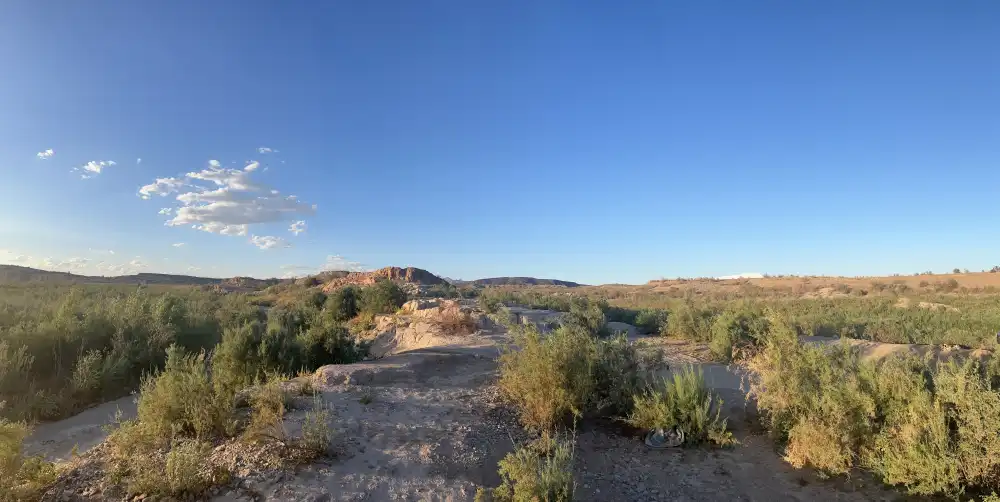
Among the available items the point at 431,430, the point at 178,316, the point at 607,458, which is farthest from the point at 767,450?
the point at 178,316

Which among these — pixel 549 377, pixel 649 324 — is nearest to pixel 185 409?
pixel 549 377

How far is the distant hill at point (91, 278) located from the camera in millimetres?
53547

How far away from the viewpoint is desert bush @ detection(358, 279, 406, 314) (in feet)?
65.1

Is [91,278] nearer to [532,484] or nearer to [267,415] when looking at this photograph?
[267,415]

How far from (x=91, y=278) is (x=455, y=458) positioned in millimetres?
79804

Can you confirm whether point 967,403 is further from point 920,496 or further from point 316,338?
point 316,338

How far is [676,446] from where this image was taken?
5.94 meters

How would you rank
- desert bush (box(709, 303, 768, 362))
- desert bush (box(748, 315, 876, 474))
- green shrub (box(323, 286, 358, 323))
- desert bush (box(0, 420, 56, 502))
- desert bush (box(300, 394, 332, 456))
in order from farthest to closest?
green shrub (box(323, 286, 358, 323))
desert bush (box(709, 303, 768, 362))
desert bush (box(748, 315, 876, 474))
desert bush (box(300, 394, 332, 456))
desert bush (box(0, 420, 56, 502))

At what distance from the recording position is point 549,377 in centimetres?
611

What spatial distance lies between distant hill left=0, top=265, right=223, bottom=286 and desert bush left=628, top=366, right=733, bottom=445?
191 ft

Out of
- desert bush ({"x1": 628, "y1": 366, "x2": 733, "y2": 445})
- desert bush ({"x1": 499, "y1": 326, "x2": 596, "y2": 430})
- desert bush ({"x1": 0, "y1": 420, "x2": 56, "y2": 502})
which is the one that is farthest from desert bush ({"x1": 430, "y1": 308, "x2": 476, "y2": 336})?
desert bush ({"x1": 0, "y1": 420, "x2": 56, "y2": 502})

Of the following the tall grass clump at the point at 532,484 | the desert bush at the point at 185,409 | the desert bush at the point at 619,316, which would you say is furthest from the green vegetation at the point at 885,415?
the desert bush at the point at 619,316

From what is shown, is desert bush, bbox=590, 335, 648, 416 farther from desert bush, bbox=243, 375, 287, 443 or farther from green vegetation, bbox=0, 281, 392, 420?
green vegetation, bbox=0, 281, 392, 420

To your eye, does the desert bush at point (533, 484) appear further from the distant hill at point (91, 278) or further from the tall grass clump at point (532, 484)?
the distant hill at point (91, 278)
